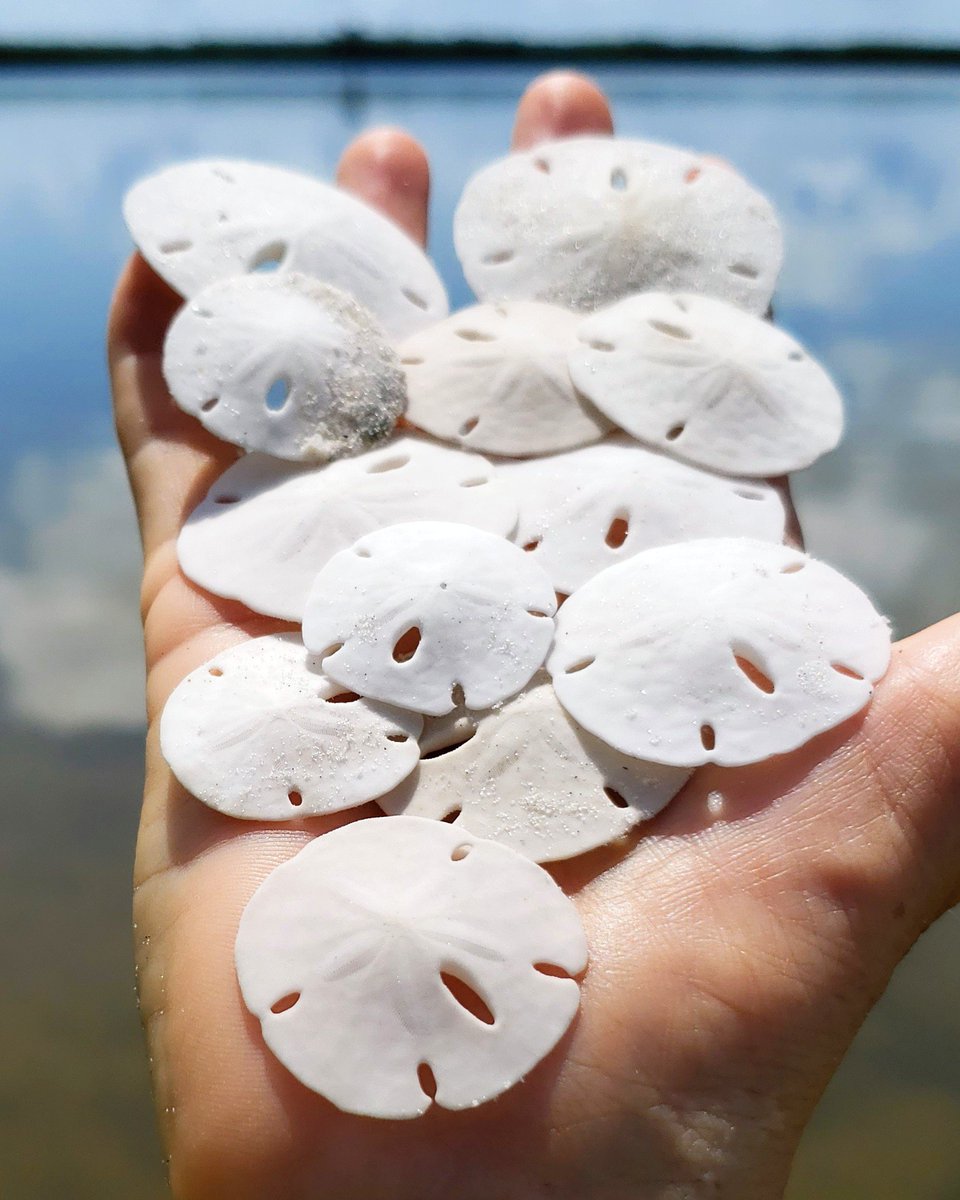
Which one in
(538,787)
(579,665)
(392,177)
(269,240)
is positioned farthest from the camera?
A: (392,177)

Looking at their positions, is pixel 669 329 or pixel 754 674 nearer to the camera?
pixel 754 674

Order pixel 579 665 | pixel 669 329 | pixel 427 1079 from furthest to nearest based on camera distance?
1. pixel 669 329
2. pixel 579 665
3. pixel 427 1079

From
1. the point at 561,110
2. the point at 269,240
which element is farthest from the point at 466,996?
the point at 561,110

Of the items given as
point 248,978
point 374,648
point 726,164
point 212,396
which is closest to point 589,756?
point 374,648

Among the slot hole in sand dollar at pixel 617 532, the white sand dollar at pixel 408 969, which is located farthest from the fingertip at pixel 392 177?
the white sand dollar at pixel 408 969

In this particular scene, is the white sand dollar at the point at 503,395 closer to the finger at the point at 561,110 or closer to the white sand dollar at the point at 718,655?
the white sand dollar at the point at 718,655

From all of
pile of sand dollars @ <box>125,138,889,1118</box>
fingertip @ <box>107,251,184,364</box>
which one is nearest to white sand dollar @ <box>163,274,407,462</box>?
pile of sand dollars @ <box>125,138,889,1118</box>

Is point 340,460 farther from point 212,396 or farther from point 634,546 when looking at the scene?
point 634,546

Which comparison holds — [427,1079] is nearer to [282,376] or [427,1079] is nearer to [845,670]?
[845,670]
